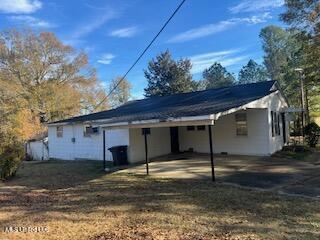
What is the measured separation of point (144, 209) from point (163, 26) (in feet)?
24.7

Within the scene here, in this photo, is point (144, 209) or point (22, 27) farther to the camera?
point (22, 27)

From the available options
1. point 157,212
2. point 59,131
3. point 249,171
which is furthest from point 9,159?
point 249,171

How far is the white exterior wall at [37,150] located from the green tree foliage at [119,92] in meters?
28.8

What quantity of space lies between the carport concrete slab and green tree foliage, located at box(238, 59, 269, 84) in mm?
51665

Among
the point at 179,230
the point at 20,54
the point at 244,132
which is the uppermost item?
the point at 20,54

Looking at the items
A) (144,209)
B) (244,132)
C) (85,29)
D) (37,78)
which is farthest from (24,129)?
(144,209)

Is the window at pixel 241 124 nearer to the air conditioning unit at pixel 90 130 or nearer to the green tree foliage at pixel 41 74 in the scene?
the air conditioning unit at pixel 90 130

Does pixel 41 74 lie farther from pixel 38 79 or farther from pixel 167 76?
pixel 167 76

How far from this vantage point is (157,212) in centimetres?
746

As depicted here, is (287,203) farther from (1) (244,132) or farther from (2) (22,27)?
(2) (22,27)

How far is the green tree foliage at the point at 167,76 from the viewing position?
48594mm

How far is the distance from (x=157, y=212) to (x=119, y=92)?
2023 inches

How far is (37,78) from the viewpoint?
1496 inches

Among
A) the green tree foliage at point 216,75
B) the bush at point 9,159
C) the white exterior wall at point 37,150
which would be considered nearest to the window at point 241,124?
the bush at point 9,159
